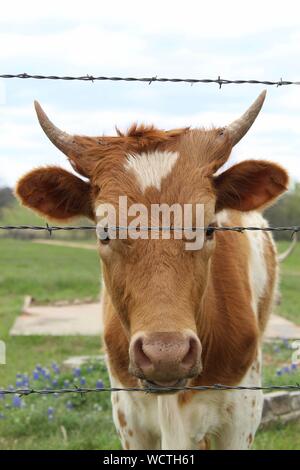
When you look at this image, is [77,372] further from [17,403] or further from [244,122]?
[244,122]

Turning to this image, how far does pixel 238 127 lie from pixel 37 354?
241 inches

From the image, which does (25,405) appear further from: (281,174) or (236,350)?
(281,174)

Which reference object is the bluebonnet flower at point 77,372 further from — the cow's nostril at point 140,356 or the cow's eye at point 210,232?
the cow's nostril at point 140,356

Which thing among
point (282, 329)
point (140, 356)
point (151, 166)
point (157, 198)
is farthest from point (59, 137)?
point (282, 329)

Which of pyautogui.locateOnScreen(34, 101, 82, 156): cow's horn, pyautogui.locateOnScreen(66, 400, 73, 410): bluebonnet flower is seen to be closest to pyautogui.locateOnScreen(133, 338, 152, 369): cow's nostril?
pyautogui.locateOnScreen(34, 101, 82, 156): cow's horn

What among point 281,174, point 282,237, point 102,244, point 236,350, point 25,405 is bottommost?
point 282,237

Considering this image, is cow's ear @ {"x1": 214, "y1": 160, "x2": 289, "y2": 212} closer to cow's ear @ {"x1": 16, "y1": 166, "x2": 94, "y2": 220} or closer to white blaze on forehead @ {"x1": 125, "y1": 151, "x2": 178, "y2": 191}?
white blaze on forehead @ {"x1": 125, "y1": 151, "x2": 178, "y2": 191}

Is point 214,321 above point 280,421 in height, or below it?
above

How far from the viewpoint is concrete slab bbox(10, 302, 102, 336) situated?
415 inches

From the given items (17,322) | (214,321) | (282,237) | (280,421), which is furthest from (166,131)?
(282,237)

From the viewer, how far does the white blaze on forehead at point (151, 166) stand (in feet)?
10.9

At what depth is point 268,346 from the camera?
934 cm

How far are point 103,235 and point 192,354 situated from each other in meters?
0.74

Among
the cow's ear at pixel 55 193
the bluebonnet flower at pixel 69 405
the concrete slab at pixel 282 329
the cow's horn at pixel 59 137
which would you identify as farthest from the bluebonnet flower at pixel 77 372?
the cow's horn at pixel 59 137
